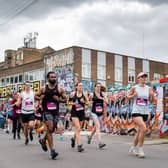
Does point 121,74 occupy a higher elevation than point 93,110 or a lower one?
higher

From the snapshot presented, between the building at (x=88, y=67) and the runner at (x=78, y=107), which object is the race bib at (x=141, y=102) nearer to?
the runner at (x=78, y=107)

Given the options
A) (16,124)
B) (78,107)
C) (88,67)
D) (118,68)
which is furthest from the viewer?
(118,68)

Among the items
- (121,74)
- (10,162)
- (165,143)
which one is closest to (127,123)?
(165,143)

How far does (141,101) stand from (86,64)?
108 feet

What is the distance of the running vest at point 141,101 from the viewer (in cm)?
744

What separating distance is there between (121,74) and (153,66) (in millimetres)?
6160

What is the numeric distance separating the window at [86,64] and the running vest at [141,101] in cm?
3204

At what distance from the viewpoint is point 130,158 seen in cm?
731

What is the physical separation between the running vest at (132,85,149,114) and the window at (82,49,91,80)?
32039mm

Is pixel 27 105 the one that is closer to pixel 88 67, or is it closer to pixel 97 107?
pixel 97 107

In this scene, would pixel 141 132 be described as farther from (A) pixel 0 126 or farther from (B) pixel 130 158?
(A) pixel 0 126

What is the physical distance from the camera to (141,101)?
24.5 feet

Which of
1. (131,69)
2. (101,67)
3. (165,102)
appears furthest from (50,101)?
(131,69)

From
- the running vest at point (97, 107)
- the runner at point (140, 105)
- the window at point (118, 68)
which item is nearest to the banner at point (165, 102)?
the running vest at point (97, 107)
